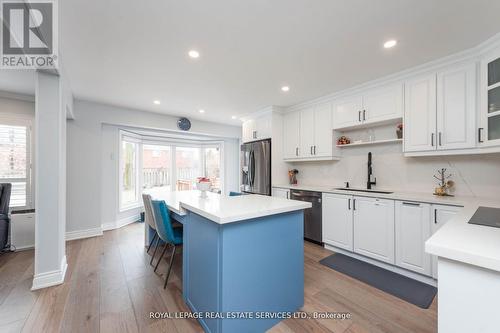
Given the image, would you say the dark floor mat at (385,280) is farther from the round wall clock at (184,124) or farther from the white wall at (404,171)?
the round wall clock at (184,124)

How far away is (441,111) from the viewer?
2.30 meters

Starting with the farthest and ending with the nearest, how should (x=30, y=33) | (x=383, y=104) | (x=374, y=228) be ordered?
(x=383, y=104), (x=374, y=228), (x=30, y=33)

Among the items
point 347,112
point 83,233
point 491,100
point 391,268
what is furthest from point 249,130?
point 83,233

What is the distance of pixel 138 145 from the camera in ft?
16.3

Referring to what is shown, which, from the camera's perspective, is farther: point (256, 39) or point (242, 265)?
point (256, 39)

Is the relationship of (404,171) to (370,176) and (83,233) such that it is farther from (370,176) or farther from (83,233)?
(83,233)

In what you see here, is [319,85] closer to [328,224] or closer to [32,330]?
[328,224]

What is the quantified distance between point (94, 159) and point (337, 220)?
14.1 ft

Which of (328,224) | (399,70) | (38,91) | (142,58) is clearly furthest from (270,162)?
(38,91)

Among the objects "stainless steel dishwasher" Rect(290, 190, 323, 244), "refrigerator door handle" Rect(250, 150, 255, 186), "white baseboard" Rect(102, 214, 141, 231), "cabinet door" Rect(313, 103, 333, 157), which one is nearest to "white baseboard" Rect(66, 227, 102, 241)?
"white baseboard" Rect(102, 214, 141, 231)

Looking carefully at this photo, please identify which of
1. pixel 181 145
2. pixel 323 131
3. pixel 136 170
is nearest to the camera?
pixel 323 131

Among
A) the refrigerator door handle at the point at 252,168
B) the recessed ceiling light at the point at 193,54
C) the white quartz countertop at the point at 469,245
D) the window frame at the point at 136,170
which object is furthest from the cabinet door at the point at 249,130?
the white quartz countertop at the point at 469,245

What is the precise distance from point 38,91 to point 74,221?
2431 millimetres

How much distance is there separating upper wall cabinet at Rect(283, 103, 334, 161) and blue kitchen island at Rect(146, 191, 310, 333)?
2.02 meters
